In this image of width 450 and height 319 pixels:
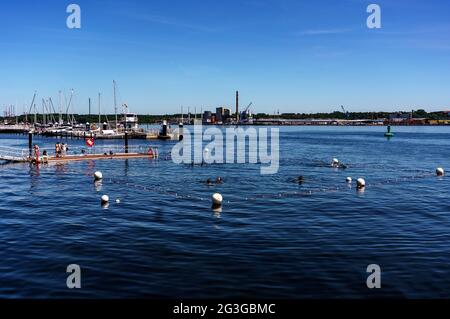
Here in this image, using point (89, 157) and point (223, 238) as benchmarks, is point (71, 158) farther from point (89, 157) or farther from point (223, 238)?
point (223, 238)

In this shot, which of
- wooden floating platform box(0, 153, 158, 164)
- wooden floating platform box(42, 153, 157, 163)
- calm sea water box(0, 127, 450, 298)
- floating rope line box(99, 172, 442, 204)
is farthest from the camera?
wooden floating platform box(42, 153, 157, 163)

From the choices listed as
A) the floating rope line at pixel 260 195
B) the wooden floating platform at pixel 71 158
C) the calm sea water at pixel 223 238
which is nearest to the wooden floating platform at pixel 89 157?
the wooden floating platform at pixel 71 158

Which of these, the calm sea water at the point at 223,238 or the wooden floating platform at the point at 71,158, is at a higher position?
the wooden floating platform at the point at 71,158

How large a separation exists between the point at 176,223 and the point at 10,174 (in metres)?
28.8

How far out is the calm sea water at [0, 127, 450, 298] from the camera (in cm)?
1706

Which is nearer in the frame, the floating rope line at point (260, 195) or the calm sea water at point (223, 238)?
the calm sea water at point (223, 238)

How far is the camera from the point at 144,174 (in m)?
50.8

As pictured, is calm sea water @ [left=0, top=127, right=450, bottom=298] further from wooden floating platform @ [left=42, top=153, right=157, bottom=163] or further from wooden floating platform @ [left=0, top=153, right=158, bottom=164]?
wooden floating platform @ [left=42, top=153, right=157, bottom=163]

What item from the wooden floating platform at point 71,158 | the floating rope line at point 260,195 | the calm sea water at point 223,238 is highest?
the wooden floating platform at point 71,158

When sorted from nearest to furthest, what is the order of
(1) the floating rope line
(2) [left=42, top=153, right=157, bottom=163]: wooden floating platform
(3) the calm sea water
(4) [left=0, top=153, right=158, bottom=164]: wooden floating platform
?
(3) the calm sea water
(1) the floating rope line
(4) [left=0, top=153, right=158, bottom=164]: wooden floating platform
(2) [left=42, top=153, right=157, bottom=163]: wooden floating platform

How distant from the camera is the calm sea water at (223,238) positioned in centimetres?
1706

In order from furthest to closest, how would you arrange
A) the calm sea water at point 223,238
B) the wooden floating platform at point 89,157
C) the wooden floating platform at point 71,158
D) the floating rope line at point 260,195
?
the wooden floating platform at point 89,157 → the wooden floating platform at point 71,158 → the floating rope line at point 260,195 → the calm sea water at point 223,238

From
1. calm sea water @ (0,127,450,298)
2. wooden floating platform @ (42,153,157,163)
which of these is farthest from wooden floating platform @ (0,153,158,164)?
calm sea water @ (0,127,450,298)

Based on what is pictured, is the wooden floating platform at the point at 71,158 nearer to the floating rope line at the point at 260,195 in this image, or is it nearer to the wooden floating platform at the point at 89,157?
the wooden floating platform at the point at 89,157
